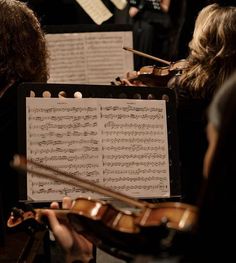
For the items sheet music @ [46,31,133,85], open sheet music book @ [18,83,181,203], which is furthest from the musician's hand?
sheet music @ [46,31,133,85]

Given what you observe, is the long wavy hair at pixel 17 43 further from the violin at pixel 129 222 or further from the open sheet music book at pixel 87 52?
the open sheet music book at pixel 87 52

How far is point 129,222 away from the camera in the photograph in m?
1.50

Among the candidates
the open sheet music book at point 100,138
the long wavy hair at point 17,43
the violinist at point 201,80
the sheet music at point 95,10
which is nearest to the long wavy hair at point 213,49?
the violinist at point 201,80

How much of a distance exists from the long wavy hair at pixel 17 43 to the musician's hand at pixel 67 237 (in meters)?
0.74

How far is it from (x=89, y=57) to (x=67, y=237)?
6.17ft

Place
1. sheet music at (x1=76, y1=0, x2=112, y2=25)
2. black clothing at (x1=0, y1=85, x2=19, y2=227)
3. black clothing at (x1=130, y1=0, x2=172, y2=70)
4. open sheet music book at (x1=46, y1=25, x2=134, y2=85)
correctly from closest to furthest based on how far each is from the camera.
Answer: black clothing at (x1=0, y1=85, x2=19, y2=227) → open sheet music book at (x1=46, y1=25, x2=134, y2=85) → sheet music at (x1=76, y1=0, x2=112, y2=25) → black clothing at (x1=130, y1=0, x2=172, y2=70)

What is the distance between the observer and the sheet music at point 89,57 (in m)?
3.45

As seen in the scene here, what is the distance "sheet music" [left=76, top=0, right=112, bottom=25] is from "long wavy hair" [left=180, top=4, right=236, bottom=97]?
115 cm

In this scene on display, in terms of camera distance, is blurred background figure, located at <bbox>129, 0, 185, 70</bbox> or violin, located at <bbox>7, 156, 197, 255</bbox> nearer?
violin, located at <bbox>7, 156, 197, 255</bbox>

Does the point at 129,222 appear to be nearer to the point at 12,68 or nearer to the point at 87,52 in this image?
the point at 12,68

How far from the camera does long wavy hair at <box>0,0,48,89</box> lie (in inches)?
93.4

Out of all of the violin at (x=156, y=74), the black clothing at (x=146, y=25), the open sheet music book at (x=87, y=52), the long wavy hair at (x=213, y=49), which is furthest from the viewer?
the black clothing at (x=146, y=25)

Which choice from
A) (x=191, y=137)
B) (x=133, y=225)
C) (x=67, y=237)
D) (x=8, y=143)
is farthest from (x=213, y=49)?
(x=133, y=225)

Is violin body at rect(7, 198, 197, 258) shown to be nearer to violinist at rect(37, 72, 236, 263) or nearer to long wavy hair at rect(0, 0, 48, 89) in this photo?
violinist at rect(37, 72, 236, 263)
